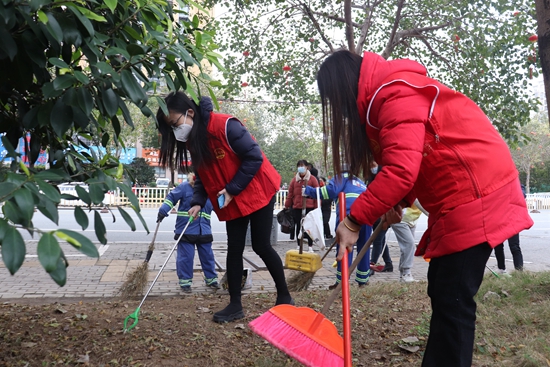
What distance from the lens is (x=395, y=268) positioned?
8102 mm

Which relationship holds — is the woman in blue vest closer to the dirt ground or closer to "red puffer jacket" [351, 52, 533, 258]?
the dirt ground

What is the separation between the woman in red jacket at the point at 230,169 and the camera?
3.79 metres

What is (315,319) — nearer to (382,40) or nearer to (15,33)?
(15,33)

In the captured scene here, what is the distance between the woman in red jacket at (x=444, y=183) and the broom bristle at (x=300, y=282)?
137 inches

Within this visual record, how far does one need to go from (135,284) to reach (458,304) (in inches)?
153

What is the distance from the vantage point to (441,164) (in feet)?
7.11

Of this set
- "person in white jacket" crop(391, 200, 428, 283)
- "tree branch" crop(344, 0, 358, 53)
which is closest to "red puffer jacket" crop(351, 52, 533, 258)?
"person in white jacket" crop(391, 200, 428, 283)

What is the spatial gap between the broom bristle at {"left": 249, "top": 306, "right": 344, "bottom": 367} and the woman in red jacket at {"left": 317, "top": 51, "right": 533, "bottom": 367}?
1.63 ft

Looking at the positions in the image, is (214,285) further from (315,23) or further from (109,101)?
Result: (315,23)

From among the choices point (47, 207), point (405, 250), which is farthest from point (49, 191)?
point (405, 250)

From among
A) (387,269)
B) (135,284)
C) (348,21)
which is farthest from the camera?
(348,21)

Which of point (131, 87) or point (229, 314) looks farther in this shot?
point (229, 314)

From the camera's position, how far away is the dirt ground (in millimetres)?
3068

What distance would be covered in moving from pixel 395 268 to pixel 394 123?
6.39 meters
